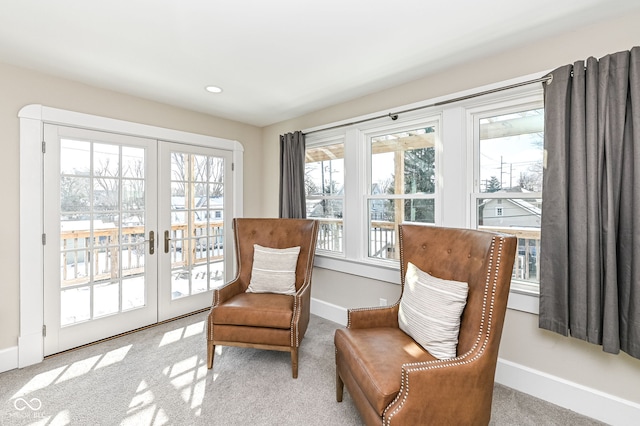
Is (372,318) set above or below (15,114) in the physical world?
below

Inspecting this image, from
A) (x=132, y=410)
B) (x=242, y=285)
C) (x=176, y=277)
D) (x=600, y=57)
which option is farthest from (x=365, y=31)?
(x=176, y=277)

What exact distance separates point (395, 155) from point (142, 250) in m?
2.79

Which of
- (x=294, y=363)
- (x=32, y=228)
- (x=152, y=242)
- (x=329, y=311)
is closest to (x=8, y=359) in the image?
(x=32, y=228)

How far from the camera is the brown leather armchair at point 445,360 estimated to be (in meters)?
1.29

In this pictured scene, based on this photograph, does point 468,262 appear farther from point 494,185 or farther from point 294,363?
point 294,363

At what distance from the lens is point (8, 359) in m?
2.27

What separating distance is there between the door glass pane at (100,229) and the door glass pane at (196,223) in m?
0.35

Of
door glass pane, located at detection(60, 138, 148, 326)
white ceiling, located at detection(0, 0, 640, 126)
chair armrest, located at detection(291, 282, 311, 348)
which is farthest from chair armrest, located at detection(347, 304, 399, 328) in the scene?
door glass pane, located at detection(60, 138, 148, 326)

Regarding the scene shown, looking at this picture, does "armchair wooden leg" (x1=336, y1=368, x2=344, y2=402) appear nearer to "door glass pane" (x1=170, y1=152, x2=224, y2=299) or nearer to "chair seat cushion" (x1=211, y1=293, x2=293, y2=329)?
"chair seat cushion" (x1=211, y1=293, x2=293, y2=329)

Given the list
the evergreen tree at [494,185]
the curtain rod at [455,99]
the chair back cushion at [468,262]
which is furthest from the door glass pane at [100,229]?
the evergreen tree at [494,185]

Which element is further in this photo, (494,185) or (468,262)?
(494,185)

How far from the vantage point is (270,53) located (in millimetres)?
2137

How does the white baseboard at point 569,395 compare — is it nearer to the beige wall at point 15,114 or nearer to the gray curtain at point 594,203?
the gray curtain at point 594,203
